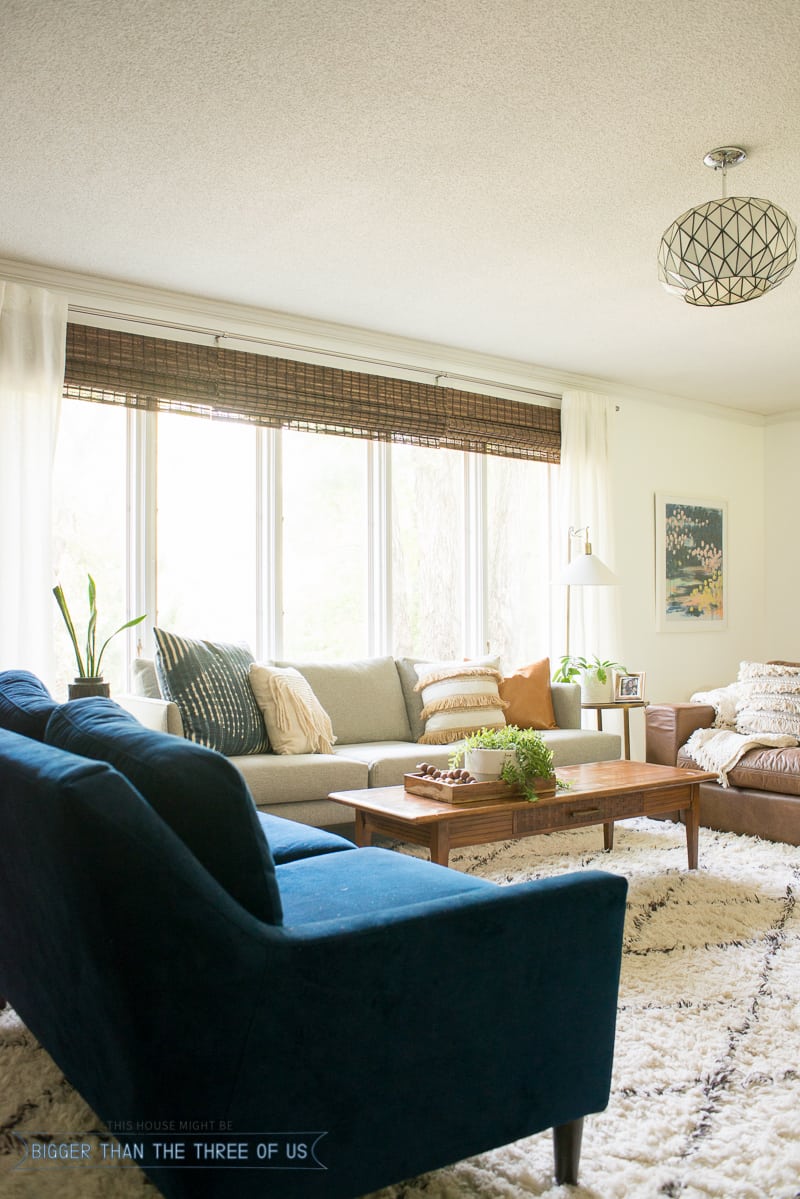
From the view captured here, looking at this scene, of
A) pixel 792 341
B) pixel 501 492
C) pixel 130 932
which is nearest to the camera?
pixel 130 932

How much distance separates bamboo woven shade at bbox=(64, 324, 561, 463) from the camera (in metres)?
4.31

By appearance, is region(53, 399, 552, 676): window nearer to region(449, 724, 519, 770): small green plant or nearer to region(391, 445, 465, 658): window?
region(391, 445, 465, 658): window

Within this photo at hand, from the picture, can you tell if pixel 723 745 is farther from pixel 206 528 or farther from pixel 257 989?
pixel 257 989

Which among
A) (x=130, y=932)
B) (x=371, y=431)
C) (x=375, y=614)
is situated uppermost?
(x=371, y=431)

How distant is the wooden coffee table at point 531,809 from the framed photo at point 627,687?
49.6 inches

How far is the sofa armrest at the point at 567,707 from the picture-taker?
4898mm

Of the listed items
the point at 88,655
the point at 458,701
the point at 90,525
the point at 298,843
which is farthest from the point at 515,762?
the point at 90,525

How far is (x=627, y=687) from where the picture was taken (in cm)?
522

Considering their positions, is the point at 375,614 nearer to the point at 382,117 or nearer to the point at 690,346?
the point at 690,346

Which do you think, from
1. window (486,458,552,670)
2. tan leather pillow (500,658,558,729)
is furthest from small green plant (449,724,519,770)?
window (486,458,552,670)

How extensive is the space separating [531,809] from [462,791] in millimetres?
265

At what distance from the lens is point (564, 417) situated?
583 cm

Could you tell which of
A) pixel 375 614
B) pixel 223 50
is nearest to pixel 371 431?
pixel 375 614

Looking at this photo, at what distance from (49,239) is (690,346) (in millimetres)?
3389
